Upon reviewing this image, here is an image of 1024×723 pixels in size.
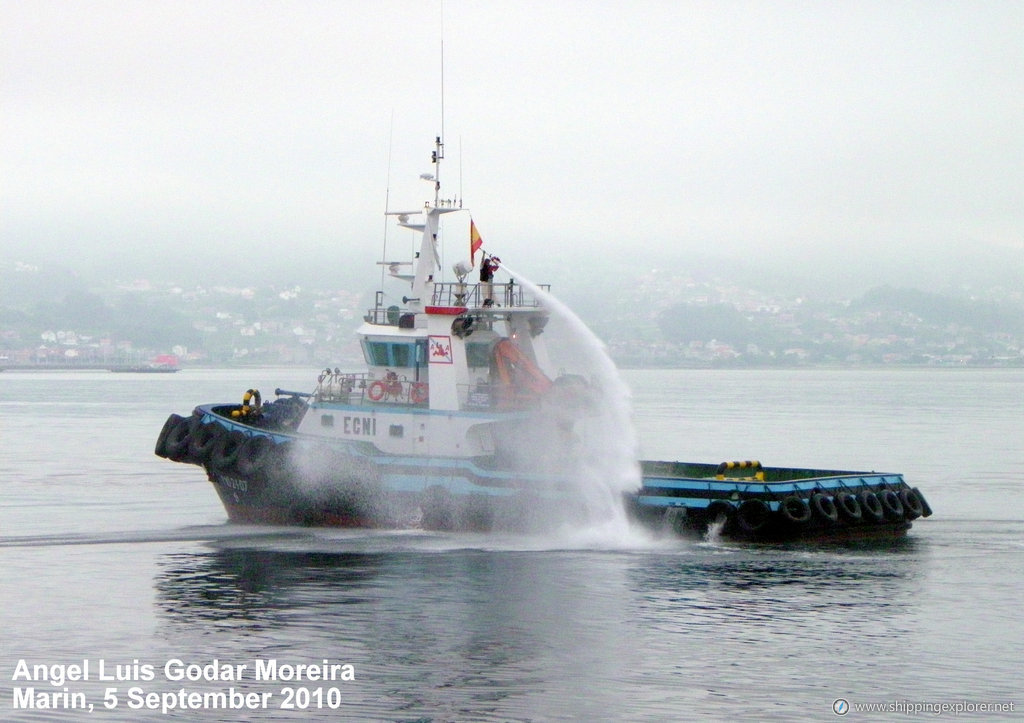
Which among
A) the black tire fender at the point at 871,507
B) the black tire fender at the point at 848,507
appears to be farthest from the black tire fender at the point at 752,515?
the black tire fender at the point at 871,507

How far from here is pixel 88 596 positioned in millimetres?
20672

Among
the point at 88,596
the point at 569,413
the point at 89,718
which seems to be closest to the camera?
the point at 89,718

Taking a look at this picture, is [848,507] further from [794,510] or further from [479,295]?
[479,295]

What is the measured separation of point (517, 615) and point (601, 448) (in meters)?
6.86

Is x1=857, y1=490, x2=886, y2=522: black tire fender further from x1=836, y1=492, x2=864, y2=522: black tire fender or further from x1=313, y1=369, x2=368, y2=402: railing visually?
x1=313, y1=369, x2=368, y2=402: railing

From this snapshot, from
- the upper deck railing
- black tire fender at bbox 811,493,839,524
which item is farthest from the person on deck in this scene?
black tire fender at bbox 811,493,839,524

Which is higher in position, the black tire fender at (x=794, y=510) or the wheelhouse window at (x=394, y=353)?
the wheelhouse window at (x=394, y=353)

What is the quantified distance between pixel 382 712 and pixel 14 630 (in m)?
6.39

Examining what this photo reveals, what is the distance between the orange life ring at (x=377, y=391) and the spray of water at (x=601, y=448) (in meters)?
3.47

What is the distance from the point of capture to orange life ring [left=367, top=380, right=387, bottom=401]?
26953 mm

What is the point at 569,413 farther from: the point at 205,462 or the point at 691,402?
the point at 691,402

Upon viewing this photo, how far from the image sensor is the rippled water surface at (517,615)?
621 inches

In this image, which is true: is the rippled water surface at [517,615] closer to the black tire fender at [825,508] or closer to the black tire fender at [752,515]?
the black tire fender at [752,515]

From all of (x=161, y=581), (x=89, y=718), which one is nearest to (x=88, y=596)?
(x=161, y=581)
